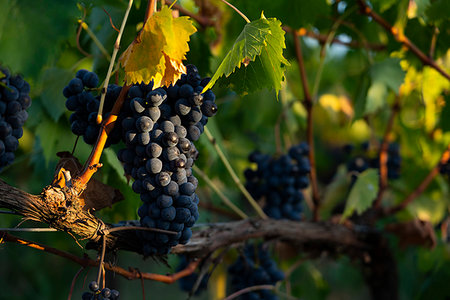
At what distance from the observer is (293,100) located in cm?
170

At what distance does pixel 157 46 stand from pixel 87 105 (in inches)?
7.3

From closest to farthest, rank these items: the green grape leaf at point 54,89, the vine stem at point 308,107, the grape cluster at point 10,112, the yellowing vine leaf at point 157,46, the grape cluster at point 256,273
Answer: the yellowing vine leaf at point 157,46
the grape cluster at point 10,112
the green grape leaf at point 54,89
the grape cluster at point 256,273
the vine stem at point 308,107

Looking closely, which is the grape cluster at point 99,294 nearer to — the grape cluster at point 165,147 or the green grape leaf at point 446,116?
the grape cluster at point 165,147

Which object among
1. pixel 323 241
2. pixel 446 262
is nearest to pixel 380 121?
pixel 446 262

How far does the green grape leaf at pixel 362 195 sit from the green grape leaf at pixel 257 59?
78 cm

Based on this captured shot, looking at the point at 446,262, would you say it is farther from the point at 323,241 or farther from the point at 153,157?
the point at 153,157

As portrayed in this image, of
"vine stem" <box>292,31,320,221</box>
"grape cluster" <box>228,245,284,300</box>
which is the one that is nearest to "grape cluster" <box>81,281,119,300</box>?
"grape cluster" <box>228,245,284,300</box>

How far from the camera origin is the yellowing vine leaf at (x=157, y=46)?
701 millimetres

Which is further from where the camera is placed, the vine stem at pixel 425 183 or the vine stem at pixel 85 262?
the vine stem at pixel 425 183

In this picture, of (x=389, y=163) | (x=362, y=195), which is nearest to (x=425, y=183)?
(x=389, y=163)

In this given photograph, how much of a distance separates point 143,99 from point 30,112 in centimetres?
67

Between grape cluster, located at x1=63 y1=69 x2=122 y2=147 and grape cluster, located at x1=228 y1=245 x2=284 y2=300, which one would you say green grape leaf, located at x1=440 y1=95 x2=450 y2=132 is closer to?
grape cluster, located at x1=228 y1=245 x2=284 y2=300

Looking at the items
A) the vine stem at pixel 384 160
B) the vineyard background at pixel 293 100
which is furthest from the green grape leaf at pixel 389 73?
the vine stem at pixel 384 160

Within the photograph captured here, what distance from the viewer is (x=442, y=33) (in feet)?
4.93
